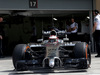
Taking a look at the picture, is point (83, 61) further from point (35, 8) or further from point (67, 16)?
point (67, 16)

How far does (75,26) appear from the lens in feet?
44.7

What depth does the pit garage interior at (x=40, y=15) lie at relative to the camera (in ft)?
47.2

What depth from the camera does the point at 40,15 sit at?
62.6 ft

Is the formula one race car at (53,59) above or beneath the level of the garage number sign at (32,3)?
beneath

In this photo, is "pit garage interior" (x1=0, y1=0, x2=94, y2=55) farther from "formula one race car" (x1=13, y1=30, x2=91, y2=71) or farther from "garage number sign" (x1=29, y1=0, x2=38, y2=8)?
"formula one race car" (x1=13, y1=30, x2=91, y2=71)

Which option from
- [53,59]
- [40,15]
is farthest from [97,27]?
[40,15]

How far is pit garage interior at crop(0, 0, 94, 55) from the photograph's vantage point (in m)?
14.4

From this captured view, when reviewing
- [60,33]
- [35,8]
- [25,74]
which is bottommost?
[25,74]

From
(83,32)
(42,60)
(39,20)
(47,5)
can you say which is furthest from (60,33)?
(39,20)

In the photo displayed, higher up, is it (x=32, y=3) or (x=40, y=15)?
(x=32, y=3)

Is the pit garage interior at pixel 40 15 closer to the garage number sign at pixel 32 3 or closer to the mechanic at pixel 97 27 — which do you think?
the garage number sign at pixel 32 3

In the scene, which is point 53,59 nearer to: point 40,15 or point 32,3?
point 32,3

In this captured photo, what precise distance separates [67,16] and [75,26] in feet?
17.5

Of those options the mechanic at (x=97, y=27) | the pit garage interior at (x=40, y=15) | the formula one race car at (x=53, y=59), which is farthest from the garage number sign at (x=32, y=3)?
the formula one race car at (x=53, y=59)
